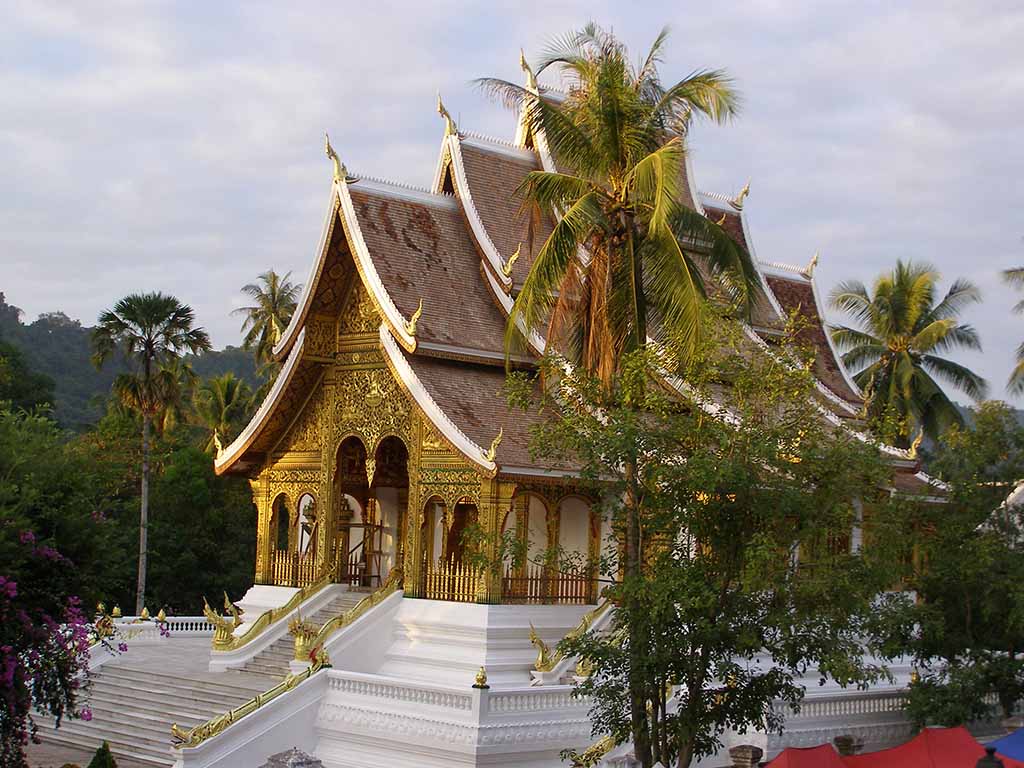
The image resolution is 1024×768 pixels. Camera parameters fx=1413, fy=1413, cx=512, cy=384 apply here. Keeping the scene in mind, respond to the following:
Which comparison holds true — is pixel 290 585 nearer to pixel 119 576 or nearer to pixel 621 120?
pixel 119 576

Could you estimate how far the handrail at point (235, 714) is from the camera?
48.5 feet

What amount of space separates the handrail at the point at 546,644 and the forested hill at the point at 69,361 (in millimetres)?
31213

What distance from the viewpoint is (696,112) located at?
14.1 meters

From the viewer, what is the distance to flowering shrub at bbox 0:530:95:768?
11227 mm

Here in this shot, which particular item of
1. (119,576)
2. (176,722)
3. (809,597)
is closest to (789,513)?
(809,597)

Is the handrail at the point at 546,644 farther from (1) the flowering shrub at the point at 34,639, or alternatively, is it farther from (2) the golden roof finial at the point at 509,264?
(1) the flowering shrub at the point at 34,639

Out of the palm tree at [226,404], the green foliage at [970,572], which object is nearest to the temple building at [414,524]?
the green foliage at [970,572]

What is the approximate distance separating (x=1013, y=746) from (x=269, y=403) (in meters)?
10.7

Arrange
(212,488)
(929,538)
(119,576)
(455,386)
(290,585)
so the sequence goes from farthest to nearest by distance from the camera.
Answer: (212,488), (290,585), (455,386), (929,538), (119,576)

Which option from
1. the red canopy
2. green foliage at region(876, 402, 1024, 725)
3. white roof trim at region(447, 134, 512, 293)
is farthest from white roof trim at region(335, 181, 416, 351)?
the red canopy

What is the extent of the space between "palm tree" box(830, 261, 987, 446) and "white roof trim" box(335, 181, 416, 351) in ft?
37.0

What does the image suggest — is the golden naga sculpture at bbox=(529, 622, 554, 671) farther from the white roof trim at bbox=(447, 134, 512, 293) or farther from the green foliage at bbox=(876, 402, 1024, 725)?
the white roof trim at bbox=(447, 134, 512, 293)

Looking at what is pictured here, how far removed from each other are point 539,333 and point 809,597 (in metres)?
8.30

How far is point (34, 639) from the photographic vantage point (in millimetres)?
11422
